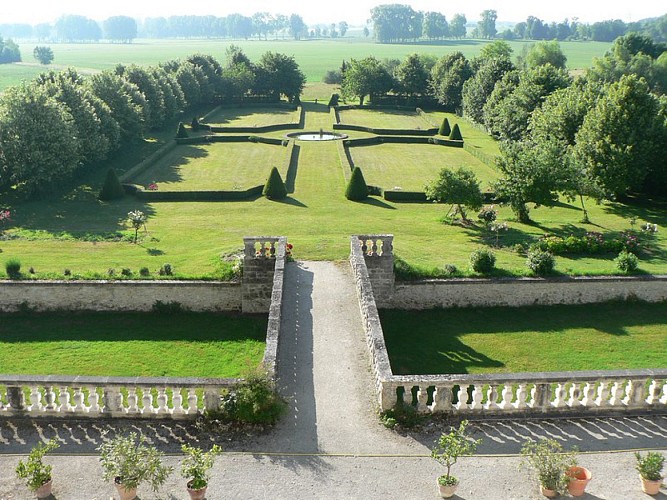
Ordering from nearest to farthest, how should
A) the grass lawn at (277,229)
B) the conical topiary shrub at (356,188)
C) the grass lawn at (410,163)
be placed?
the grass lawn at (277,229) → the conical topiary shrub at (356,188) → the grass lawn at (410,163)

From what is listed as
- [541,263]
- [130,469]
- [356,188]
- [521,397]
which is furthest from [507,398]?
[356,188]

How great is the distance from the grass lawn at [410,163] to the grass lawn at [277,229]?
13.5 feet

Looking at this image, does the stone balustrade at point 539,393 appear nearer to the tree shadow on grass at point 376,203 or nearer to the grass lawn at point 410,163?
the tree shadow on grass at point 376,203

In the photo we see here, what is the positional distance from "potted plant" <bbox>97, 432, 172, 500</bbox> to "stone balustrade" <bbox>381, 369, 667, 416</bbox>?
5204mm

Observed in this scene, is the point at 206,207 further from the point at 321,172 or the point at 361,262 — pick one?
the point at 361,262

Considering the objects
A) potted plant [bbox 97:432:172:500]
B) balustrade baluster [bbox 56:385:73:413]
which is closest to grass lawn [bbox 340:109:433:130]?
balustrade baluster [bbox 56:385:73:413]

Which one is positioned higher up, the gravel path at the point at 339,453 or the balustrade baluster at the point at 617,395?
the balustrade baluster at the point at 617,395

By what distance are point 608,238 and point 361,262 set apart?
17.1 m

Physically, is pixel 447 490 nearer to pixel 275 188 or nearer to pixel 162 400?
pixel 162 400

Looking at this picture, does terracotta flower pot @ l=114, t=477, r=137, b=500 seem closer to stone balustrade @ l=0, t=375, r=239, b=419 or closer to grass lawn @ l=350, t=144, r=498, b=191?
stone balustrade @ l=0, t=375, r=239, b=419

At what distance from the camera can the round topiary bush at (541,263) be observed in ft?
82.4

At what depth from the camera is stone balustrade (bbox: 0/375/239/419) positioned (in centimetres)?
1291

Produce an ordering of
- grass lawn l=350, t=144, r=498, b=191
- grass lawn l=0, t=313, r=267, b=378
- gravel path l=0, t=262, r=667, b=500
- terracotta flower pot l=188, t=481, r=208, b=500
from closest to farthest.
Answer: terracotta flower pot l=188, t=481, r=208, b=500, gravel path l=0, t=262, r=667, b=500, grass lawn l=0, t=313, r=267, b=378, grass lawn l=350, t=144, r=498, b=191

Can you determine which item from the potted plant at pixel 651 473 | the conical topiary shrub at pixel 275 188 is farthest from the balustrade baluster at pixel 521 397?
the conical topiary shrub at pixel 275 188
